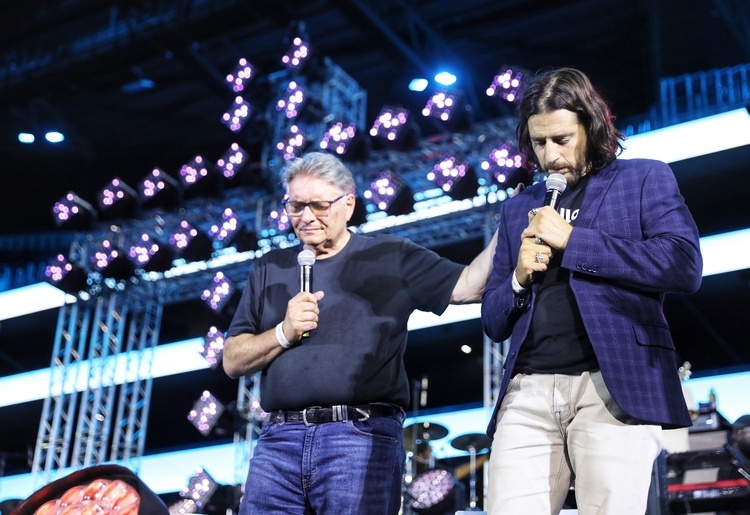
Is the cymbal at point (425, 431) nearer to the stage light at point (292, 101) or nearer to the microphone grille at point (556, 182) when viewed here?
the stage light at point (292, 101)

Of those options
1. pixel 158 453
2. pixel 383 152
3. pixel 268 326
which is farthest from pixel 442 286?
pixel 158 453

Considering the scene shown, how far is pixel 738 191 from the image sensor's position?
7.95m

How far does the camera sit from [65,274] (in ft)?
28.6

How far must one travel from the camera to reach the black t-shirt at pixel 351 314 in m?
2.40

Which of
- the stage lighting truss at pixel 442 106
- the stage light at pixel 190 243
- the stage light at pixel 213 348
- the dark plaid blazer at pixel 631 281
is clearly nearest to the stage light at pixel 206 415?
the stage light at pixel 213 348

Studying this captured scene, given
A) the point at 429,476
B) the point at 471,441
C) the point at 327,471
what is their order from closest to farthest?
the point at 327,471
the point at 429,476
the point at 471,441

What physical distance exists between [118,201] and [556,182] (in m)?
7.49

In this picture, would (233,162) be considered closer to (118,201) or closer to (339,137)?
(339,137)

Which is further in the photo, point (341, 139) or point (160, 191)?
point (160, 191)

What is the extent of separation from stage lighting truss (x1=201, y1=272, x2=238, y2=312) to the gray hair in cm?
530

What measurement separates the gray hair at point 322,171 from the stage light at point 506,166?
409 cm

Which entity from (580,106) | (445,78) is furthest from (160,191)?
(580,106)

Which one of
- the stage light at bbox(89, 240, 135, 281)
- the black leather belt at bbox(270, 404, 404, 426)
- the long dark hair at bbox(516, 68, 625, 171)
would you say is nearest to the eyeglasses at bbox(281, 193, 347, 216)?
the black leather belt at bbox(270, 404, 404, 426)

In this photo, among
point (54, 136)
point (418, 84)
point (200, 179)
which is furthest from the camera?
point (54, 136)
